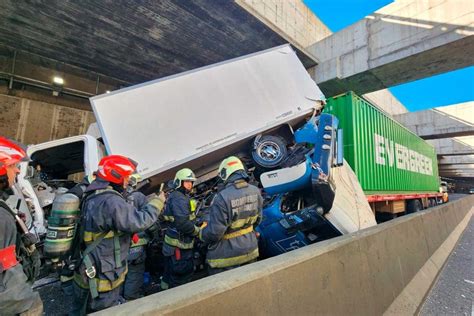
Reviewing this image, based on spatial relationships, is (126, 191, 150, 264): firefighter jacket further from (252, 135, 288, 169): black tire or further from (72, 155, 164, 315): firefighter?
(252, 135, 288, 169): black tire

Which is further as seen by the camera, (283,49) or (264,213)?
(283,49)

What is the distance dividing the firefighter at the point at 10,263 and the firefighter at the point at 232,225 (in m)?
1.50

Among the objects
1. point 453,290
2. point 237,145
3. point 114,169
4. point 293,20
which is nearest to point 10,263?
point 114,169

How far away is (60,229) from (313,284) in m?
2.08

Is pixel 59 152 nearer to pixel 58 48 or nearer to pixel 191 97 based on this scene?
pixel 191 97

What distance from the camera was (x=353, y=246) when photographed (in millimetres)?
2299

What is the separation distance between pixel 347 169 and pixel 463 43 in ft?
18.8

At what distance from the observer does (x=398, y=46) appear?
7.99m

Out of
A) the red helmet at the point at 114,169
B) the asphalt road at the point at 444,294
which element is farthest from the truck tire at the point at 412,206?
the red helmet at the point at 114,169

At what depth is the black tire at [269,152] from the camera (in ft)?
15.9

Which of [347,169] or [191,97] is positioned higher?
[191,97]

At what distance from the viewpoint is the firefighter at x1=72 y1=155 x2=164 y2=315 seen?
217cm

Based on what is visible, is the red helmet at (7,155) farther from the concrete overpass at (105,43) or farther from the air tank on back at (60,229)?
the concrete overpass at (105,43)

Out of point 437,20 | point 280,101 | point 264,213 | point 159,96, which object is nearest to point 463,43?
point 437,20
